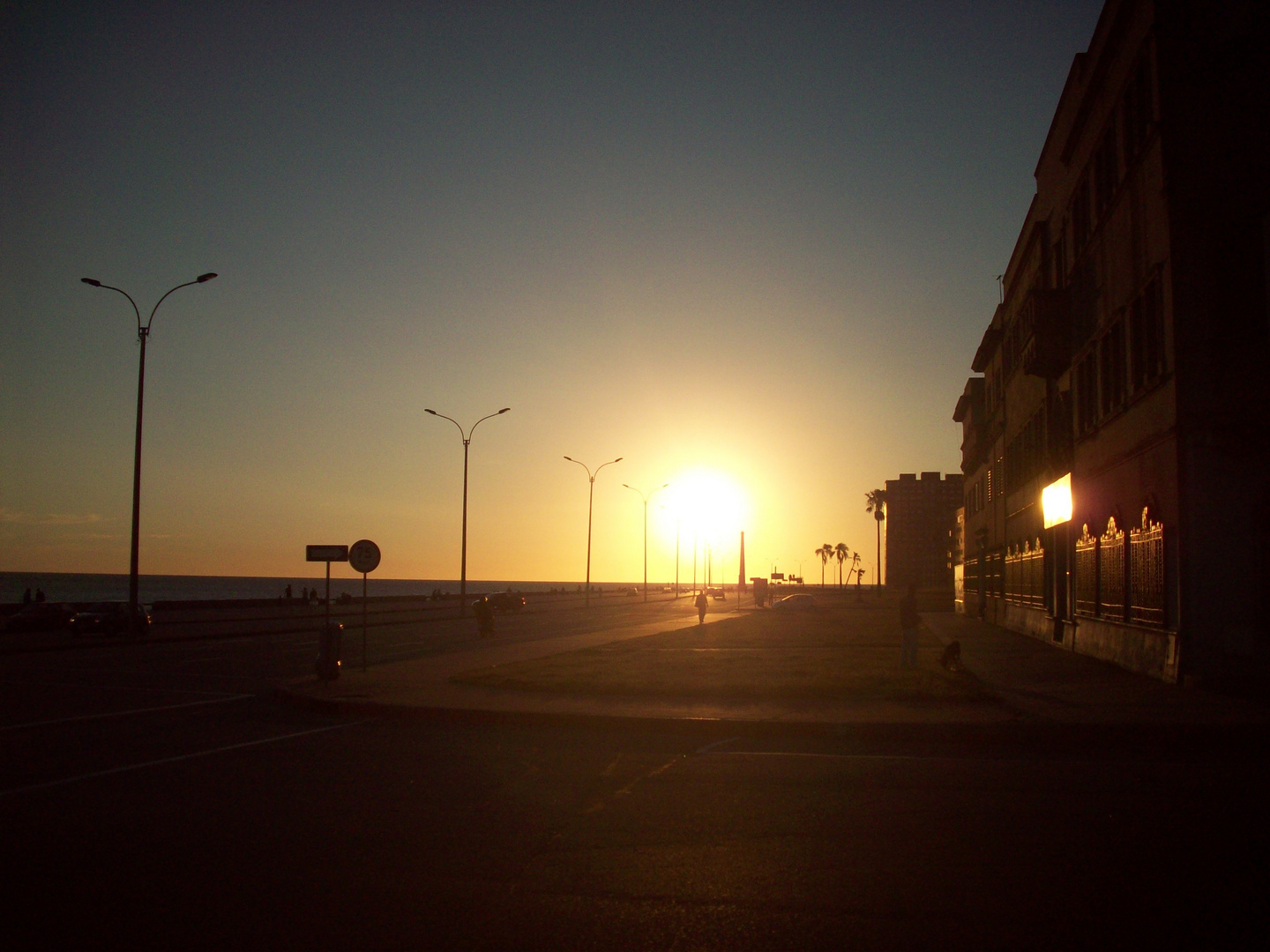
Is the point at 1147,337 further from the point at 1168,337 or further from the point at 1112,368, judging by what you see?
the point at 1112,368

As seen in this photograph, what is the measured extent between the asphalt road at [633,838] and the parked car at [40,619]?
3413 cm

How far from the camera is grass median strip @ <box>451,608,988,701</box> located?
1602cm

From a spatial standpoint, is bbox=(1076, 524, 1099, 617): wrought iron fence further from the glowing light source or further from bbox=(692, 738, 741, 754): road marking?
bbox=(692, 738, 741, 754): road marking

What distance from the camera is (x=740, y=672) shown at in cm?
1961

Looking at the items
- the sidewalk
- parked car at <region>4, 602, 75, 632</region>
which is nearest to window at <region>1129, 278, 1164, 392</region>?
the sidewalk

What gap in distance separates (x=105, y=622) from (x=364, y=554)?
2238cm

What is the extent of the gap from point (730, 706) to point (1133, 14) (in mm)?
15216

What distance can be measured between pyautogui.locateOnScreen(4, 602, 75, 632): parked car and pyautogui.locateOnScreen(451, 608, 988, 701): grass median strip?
1045 inches

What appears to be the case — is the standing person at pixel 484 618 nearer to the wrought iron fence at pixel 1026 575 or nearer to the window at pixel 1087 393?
the wrought iron fence at pixel 1026 575

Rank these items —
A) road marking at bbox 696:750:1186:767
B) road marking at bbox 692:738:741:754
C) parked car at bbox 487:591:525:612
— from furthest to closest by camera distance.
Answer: parked car at bbox 487:591:525:612
road marking at bbox 692:738:741:754
road marking at bbox 696:750:1186:767

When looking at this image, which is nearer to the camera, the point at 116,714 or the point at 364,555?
the point at 116,714

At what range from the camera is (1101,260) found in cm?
2277

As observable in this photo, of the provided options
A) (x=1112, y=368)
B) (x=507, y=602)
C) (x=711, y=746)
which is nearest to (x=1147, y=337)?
(x=1112, y=368)


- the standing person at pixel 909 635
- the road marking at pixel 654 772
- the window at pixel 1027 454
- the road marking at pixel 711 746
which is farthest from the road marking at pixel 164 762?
the window at pixel 1027 454
